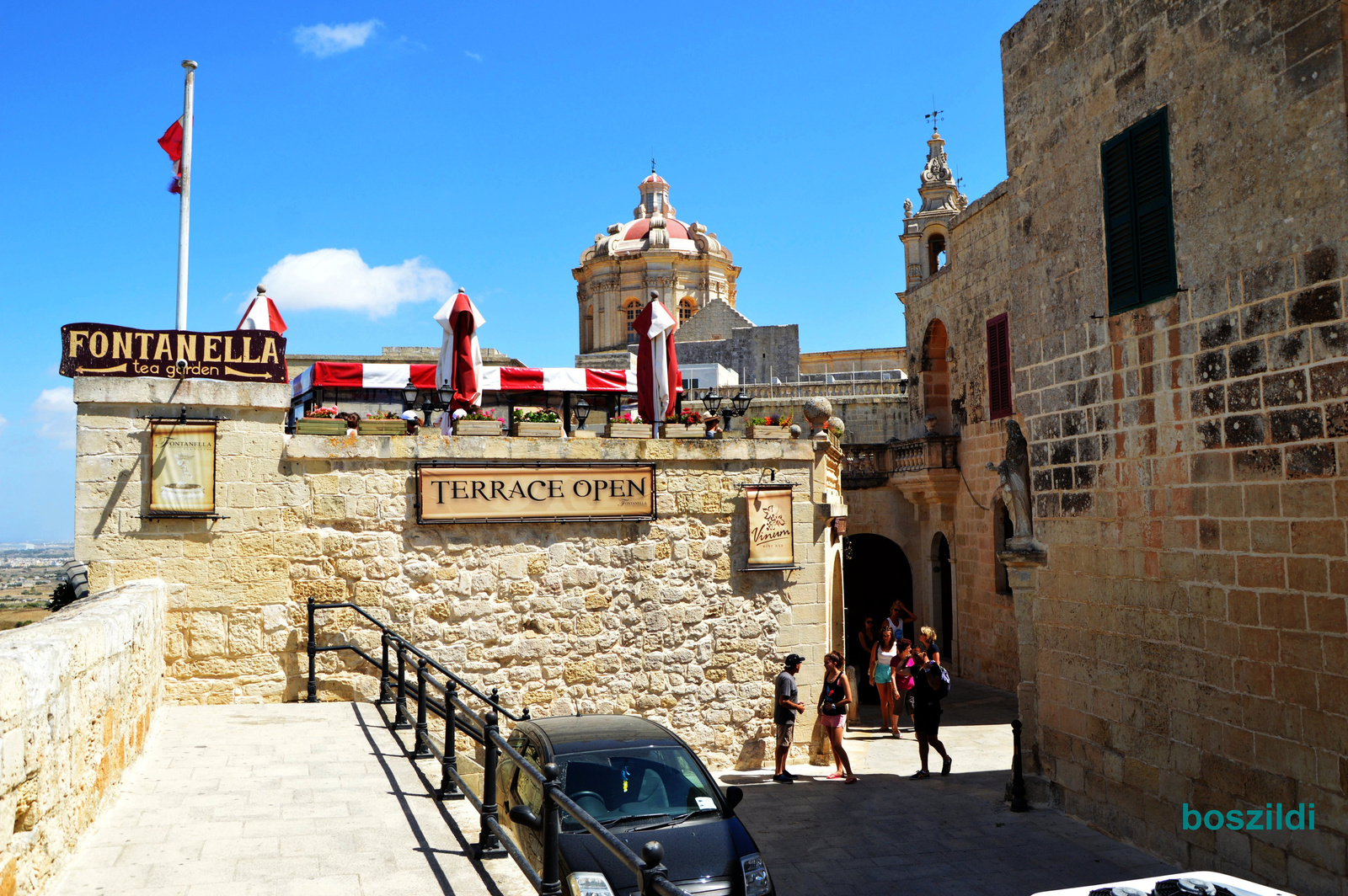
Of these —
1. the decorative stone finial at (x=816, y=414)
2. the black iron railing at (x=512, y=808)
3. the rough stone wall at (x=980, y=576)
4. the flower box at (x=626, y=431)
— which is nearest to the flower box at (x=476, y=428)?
the flower box at (x=626, y=431)

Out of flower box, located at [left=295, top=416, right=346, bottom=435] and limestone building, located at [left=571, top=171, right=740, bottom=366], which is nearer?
flower box, located at [left=295, top=416, right=346, bottom=435]

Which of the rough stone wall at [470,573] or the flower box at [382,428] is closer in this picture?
the rough stone wall at [470,573]

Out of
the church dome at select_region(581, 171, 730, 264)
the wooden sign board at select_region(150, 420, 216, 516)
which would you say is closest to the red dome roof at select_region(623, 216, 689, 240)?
the church dome at select_region(581, 171, 730, 264)

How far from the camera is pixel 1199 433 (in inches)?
290

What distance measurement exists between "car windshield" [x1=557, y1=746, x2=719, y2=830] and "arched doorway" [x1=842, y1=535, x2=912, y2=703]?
15.2m

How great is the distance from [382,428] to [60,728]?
6540 millimetres

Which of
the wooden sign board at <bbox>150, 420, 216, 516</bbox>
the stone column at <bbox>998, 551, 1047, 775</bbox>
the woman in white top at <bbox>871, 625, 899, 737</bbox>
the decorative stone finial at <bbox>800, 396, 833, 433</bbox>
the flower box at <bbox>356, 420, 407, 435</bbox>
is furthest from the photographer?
the woman in white top at <bbox>871, 625, 899, 737</bbox>

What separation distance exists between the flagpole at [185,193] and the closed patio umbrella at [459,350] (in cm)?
276

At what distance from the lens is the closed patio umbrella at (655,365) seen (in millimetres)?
11844

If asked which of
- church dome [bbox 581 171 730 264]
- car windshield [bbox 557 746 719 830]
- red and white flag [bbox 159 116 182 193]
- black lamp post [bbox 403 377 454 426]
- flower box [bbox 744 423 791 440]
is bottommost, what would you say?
car windshield [bbox 557 746 719 830]

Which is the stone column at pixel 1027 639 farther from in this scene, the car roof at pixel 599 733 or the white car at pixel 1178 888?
the white car at pixel 1178 888

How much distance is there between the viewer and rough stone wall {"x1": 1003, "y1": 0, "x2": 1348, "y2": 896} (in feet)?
20.7

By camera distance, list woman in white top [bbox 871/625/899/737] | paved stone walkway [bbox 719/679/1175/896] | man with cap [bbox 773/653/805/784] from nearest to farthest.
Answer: paved stone walkway [bbox 719/679/1175/896], man with cap [bbox 773/653/805/784], woman in white top [bbox 871/625/899/737]

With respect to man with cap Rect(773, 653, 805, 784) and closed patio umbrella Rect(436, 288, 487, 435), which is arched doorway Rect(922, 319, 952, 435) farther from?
closed patio umbrella Rect(436, 288, 487, 435)
